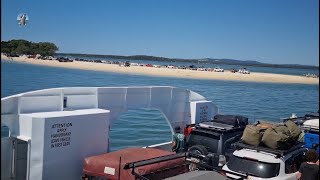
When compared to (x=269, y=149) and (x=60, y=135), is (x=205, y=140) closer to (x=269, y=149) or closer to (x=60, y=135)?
(x=269, y=149)

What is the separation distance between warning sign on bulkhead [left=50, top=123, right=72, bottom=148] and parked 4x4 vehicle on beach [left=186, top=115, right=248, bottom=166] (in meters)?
3.08

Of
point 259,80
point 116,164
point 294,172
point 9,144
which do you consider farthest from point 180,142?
point 259,80

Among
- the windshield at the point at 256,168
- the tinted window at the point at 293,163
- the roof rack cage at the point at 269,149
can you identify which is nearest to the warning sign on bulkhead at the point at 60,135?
the windshield at the point at 256,168

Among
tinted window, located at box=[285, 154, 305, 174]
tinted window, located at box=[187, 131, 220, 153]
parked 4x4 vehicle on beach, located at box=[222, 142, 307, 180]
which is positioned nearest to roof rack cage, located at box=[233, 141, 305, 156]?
parked 4x4 vehicle on beach, located at box=[222, 142, 307, 180]

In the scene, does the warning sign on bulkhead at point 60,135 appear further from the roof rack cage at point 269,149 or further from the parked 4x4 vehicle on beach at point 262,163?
the roof rack cage at point 269,149

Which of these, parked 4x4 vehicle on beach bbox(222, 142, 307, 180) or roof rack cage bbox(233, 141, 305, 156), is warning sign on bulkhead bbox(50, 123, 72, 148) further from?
roof rack cage bbox(233, 141, 305, 156)

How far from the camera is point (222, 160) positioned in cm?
912

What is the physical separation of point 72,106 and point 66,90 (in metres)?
0.37

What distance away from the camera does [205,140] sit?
970cm

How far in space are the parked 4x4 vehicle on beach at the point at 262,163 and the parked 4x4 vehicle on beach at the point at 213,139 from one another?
58.1 inches

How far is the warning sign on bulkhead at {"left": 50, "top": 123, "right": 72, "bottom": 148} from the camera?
7227mm

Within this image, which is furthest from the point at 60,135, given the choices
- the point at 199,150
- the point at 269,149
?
the point at 269,149

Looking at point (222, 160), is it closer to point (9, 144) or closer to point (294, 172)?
point (294, 172)

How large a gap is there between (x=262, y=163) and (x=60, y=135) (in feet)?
12.7
